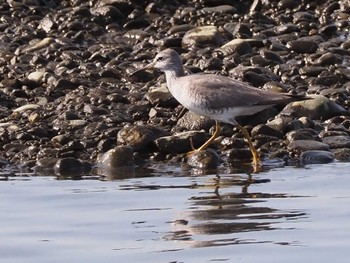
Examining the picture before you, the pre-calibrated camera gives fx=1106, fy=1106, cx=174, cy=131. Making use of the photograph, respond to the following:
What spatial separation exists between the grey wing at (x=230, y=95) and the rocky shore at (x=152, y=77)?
0.52 meters

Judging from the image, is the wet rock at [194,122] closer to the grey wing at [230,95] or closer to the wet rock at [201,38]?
the grey wing at [230,95]

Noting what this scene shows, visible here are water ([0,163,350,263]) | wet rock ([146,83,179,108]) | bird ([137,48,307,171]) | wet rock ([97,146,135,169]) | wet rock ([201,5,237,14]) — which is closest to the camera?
water ([0,163,350,263])

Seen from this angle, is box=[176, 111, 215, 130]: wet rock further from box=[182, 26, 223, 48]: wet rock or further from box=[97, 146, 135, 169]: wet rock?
box=[182, 26, 223, 48]: wet rock

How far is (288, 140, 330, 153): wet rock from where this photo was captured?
1188 centimetres

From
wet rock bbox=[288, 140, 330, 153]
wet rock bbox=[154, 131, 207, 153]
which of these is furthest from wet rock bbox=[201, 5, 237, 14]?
wet rock bbox=[288, 140, 330, 153]

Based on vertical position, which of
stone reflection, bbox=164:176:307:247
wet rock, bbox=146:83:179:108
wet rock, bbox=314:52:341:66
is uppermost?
wet rock, bbox=314:52:341:66

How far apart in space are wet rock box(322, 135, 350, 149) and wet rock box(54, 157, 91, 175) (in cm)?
262

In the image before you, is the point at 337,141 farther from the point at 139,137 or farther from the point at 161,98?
the point at 161,98

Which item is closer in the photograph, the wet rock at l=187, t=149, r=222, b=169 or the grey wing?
the wet rock at l=187, t=149, r=222, b=169

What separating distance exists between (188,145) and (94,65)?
12.1 ft

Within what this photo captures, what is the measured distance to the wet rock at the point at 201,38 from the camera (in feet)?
53.0

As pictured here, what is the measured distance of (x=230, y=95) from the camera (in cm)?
1202

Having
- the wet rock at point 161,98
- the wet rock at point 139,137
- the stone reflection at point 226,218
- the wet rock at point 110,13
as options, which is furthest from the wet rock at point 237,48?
the stone reflection at point 226,218

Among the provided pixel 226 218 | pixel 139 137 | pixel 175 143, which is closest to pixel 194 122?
pixel 175 143
